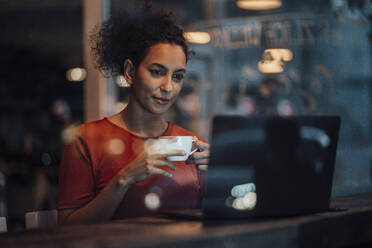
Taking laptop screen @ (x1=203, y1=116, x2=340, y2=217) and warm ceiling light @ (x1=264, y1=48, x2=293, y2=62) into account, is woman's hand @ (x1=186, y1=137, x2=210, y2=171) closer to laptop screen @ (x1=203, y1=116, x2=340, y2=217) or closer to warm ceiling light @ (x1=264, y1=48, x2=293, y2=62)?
laptop screen @ (x1=203, y1=116, x2=340, y2=217)

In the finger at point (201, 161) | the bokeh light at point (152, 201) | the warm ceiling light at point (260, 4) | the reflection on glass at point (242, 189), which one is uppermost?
the warm ceiling light at point (260, 4)

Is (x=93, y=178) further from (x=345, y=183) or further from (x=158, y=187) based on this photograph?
(x=345, y=183)

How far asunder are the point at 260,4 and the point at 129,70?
2.63m

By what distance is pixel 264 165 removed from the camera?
126cm

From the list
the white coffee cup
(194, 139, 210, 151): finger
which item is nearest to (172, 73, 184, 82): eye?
(194, 139, 210, 151): finger

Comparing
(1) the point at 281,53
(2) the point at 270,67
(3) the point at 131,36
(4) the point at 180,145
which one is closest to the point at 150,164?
(4) the point at 180,145

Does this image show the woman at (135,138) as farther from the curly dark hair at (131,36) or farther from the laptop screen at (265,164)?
the laptop screen at (265,164)

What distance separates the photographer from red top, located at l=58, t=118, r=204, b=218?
1.70 meters

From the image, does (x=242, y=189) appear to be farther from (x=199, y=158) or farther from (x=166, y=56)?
(x=166, y=56)

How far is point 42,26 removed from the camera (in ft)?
20.2

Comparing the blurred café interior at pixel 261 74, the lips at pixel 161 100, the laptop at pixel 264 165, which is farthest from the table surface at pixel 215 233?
the blurred café interior at pixel 261 74

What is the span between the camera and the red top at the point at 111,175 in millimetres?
1697

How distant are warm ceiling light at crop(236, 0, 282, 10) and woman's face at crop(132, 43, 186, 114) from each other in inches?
101

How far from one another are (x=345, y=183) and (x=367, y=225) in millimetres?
2837
